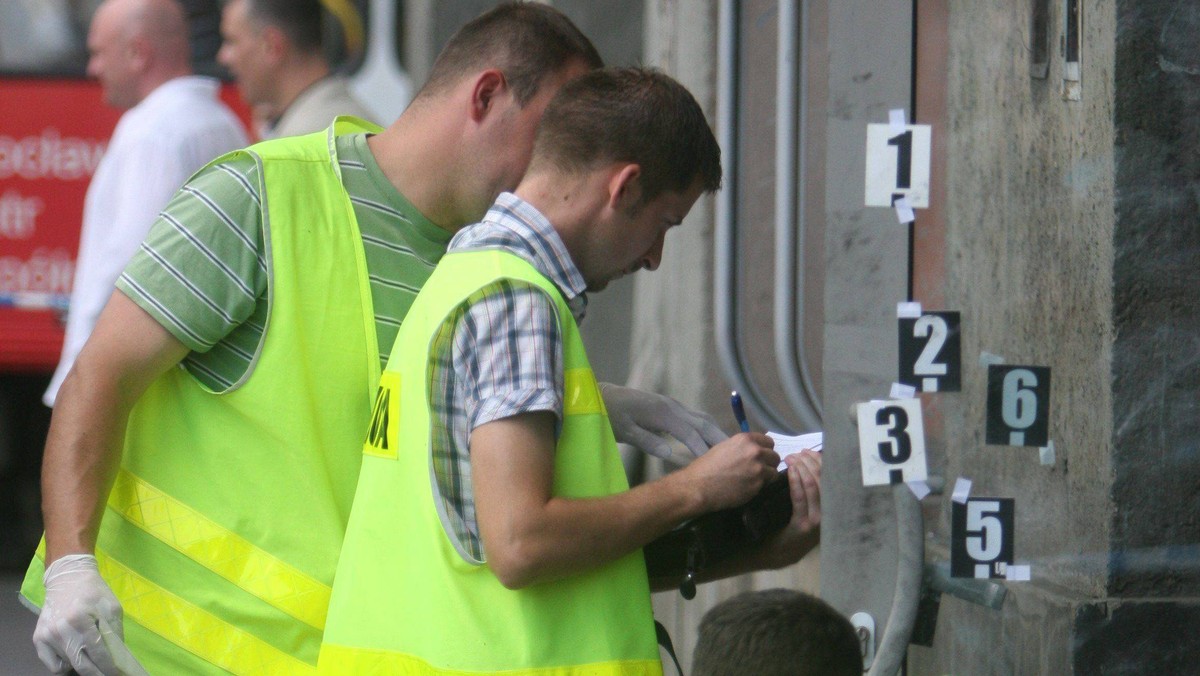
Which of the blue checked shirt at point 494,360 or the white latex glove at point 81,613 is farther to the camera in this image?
the white latex glove at point 81,613

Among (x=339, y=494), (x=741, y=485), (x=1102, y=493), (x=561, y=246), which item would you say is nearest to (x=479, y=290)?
(x=561, y=246)

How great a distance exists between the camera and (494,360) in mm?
2078

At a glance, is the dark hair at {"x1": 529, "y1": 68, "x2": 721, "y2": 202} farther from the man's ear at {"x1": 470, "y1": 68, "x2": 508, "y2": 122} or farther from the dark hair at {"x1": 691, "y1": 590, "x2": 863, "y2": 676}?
the dark hair at {"x1": 691, "y1": 590, "x2": 863, "y2": 676}

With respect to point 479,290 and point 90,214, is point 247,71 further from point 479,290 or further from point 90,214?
point 479,290

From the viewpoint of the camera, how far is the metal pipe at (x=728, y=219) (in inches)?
201

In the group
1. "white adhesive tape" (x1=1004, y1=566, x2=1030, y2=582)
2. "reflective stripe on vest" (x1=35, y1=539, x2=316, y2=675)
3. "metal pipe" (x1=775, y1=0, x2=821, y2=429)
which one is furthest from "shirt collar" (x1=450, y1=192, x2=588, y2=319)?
"metal pipe" (x1=775, y1=0, x2=821, y2=429)

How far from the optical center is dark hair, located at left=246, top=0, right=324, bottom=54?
17.1ft

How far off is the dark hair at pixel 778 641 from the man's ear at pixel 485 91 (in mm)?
861

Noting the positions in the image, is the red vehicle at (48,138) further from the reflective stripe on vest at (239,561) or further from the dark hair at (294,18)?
the reflective stripe on vest at (239,561)

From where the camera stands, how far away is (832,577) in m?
2.99

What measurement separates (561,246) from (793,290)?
7.67 feet

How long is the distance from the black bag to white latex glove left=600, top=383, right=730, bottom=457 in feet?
0.54

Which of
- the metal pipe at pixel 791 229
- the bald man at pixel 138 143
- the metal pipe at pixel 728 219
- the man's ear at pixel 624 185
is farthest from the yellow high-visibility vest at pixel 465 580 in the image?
the metal pipe at pixel 728 219

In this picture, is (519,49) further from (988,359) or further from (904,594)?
(904,594)
